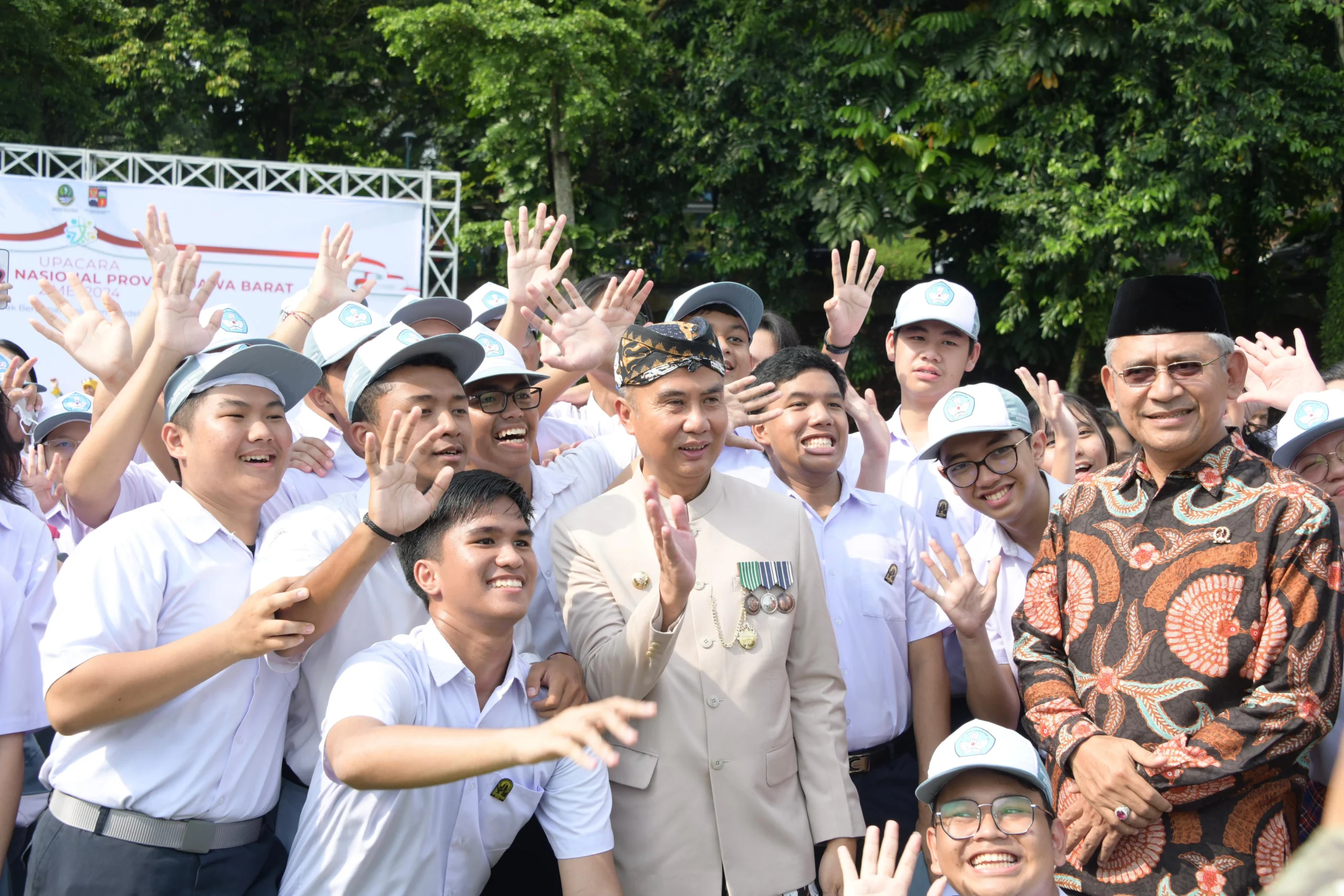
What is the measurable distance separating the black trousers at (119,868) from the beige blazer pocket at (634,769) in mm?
910

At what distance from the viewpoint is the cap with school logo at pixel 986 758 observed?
9.34 feet

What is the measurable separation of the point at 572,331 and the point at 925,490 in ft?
4.88

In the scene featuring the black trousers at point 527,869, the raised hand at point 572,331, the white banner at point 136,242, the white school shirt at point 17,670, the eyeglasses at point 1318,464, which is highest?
the white banner at point 136,242

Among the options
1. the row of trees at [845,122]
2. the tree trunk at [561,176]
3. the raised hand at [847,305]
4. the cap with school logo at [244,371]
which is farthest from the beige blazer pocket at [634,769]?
the tree trunk at [561,176]

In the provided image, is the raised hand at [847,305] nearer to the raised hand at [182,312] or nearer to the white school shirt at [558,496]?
the white school shirt at [558,496]

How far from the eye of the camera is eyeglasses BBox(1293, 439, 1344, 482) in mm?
3465

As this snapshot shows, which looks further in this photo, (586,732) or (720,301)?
(720,301)

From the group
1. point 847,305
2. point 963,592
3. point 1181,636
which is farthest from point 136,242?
point 1181,636

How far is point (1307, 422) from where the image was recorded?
348cm

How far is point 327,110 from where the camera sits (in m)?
17.6

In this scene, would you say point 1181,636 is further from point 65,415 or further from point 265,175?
point 265,175

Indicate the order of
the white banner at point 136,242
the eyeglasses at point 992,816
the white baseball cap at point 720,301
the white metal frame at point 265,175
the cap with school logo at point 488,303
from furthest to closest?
the white metal frame at point 265,175 < the white banner at point 136,242 < the cap with school logo at point 488,303 < the white baseball cap at point 720,301 < the eyeglasses at point 992,816

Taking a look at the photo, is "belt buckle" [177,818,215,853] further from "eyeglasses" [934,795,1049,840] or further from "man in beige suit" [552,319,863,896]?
"eyeglasses" [934,795,1049,840]

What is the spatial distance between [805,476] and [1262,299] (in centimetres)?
1275
